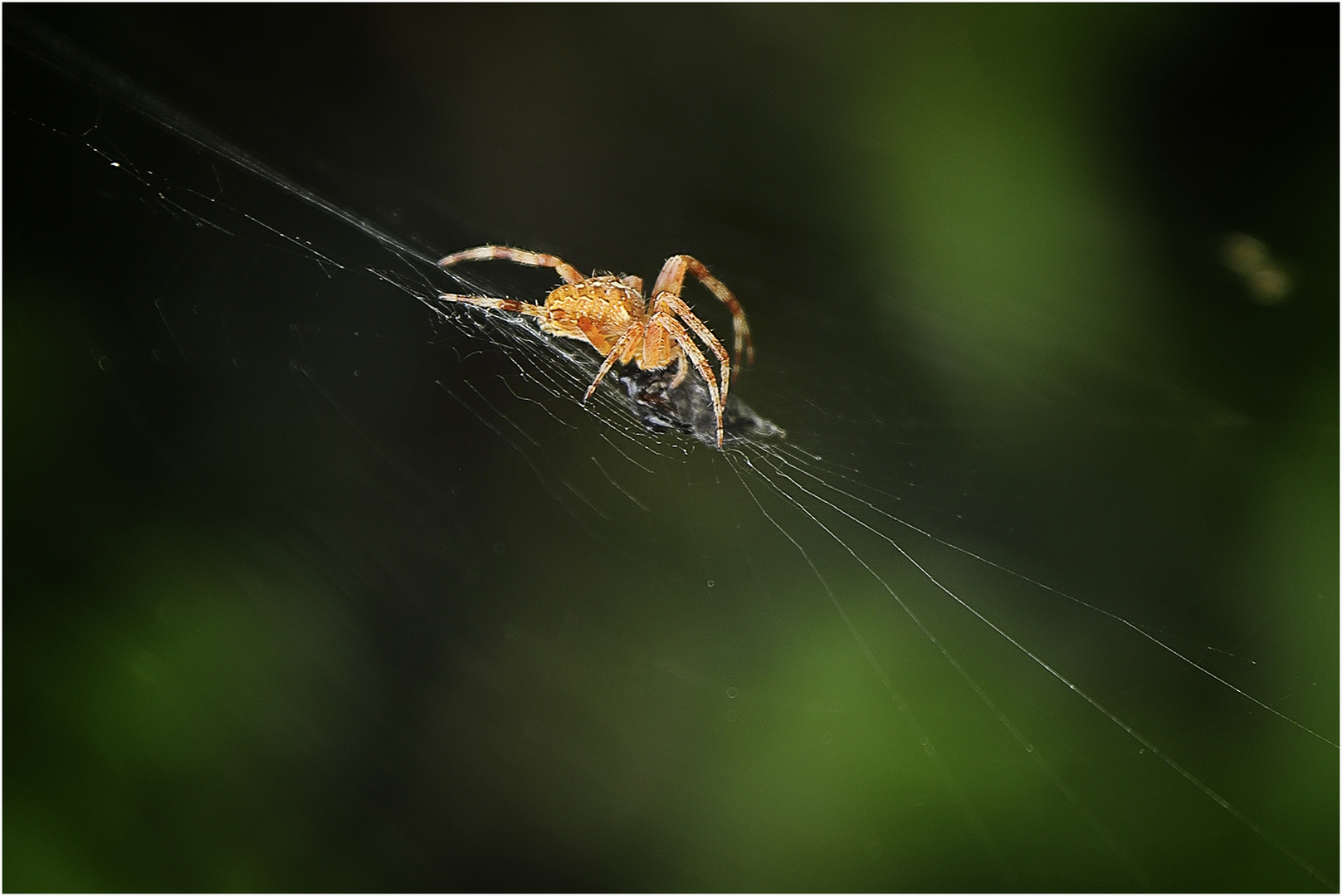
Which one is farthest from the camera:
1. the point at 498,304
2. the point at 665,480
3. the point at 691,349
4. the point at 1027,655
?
the point at 665,480

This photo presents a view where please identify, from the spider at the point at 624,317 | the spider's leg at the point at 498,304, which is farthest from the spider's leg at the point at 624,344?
the spider's leg at the point at 498,304

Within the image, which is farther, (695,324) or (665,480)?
(665,480)

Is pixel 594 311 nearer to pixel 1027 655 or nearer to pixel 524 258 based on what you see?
pixel 524 258

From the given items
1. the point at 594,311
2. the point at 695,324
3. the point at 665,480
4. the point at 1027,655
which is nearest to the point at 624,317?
the point at 594,311

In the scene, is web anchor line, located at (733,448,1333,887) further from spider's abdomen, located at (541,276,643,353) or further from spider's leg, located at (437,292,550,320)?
spider's leg, located at (437,292,550,320)

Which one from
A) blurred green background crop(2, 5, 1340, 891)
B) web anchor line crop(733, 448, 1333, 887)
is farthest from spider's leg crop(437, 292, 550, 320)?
web anchor line crop(733, 448, 1333, 887)

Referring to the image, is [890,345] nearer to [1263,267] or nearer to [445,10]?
[1263,267]

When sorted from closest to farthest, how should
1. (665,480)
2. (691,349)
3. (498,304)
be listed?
(498,304) → (691,349) → (665,480)

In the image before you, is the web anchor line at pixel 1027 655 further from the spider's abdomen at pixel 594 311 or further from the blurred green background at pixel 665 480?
the spider's abdomen at pixel 594 311

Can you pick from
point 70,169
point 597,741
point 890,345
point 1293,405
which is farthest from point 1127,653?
point 70,169
